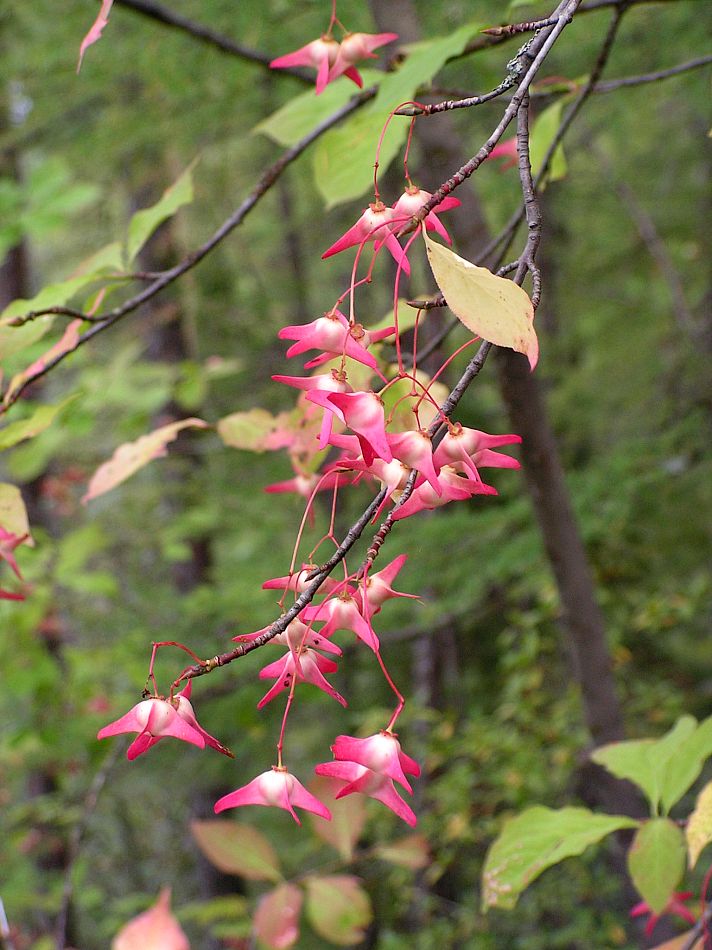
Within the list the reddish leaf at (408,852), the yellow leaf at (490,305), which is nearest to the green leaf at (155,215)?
the yellow leaf at (490,305)

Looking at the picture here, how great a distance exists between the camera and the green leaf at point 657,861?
3.69 ft

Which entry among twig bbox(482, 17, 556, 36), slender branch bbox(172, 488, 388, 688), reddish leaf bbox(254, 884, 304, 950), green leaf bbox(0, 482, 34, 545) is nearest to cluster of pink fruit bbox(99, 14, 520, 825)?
slender branch bbox(172, 488, 388, 688)

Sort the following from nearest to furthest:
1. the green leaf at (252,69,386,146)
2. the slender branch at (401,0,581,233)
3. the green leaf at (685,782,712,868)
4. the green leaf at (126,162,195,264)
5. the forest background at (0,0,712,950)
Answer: the slender branch at (401,0,581,233) → the green leaf at (685,782,712,868) → the green leaf at (126,162,195,264) → the green leaf at (252,69,386,146) → the forest background at (0,0,712,950)

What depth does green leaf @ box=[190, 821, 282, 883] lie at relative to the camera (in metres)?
1.91

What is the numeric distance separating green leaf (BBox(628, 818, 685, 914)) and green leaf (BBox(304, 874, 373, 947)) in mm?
983

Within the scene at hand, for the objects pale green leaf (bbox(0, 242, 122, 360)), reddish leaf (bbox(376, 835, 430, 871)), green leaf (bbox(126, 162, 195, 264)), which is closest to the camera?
pale green leaf (bbox(0, 242, 122, 360))

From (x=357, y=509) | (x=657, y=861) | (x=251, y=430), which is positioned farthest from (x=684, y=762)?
(x=357, y=509)

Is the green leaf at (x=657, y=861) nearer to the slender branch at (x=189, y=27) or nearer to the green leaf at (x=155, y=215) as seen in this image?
the green leaf at (x=155, y=215)

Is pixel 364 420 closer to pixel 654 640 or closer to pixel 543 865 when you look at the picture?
pixel 543 865

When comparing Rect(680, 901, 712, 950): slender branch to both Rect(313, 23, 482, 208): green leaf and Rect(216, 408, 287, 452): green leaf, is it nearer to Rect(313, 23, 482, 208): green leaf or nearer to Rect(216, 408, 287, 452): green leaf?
Rect(216, 408, 287, 452): green leaf

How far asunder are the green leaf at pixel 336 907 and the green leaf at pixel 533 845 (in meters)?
0.90

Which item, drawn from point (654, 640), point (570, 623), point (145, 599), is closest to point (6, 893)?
point (145, 599)

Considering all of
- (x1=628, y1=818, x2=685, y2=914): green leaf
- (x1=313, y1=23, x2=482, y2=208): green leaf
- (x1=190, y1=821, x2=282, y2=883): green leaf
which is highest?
(x1=313, y1=23, x2=482, y2=208): green leaf

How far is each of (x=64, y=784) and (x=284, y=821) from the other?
2.09 m
